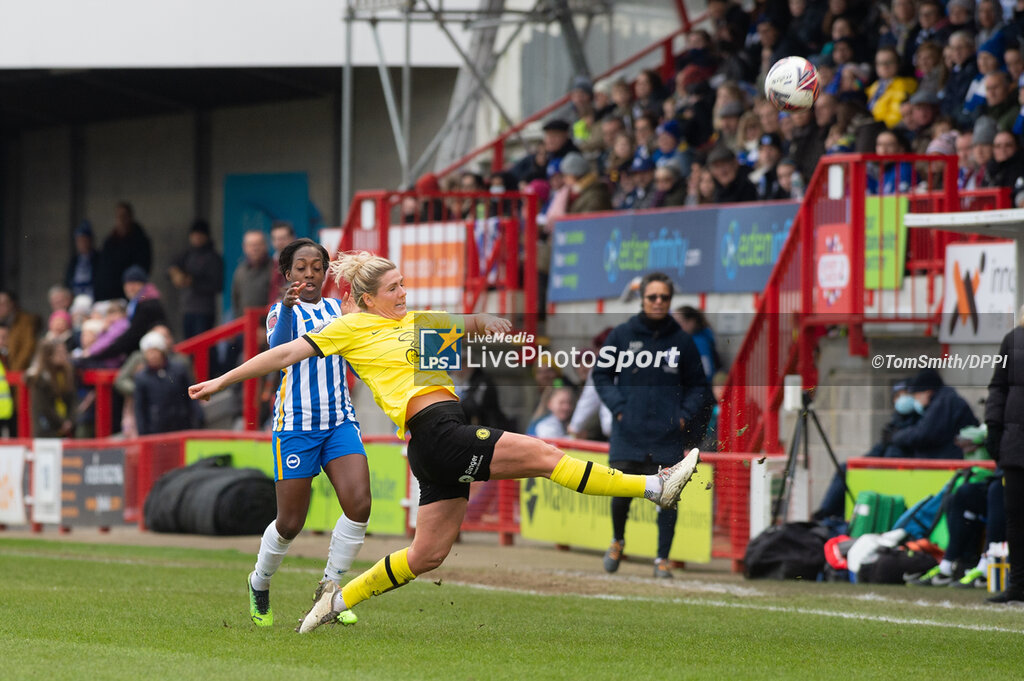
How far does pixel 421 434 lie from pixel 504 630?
1520 millimetres

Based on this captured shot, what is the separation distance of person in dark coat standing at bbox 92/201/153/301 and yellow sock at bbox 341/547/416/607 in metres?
18.3

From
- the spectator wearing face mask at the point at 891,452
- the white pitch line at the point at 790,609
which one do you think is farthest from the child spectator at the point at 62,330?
the spectator wearing face mask at the point at 891,452

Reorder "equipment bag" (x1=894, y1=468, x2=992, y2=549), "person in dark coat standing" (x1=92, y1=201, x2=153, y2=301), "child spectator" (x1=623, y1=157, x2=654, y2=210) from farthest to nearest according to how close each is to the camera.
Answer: "person in dark coat standing" (x1=92, y1=201, x2=153, y2=301) → "child spectator" (x1=623, y1=157, x2=654, y2=210) → "equipment bag" (x1=894, y1=468, x2=992, y2=549)

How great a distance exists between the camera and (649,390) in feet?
40.7

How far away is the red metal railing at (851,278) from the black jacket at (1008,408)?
2795 millimetres

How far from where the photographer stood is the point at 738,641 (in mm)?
8664

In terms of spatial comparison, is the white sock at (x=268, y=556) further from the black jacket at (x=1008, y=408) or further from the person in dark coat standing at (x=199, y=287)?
the person in dark coat standing at (x=199, y=287)

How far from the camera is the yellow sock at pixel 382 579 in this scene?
8289 millimetres

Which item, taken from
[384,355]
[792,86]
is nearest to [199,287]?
[792,86]

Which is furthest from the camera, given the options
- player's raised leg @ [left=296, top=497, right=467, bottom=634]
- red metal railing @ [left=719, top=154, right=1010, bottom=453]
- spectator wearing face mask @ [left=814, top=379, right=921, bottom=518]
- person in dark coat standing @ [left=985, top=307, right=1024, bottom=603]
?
red metal railing @ [left=719, top=154, right=1010, bottom=453]

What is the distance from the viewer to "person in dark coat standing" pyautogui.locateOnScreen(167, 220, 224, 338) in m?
22.7

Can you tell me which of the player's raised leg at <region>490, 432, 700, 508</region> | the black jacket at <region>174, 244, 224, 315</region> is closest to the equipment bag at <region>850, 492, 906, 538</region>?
the player's raised leg at <region>490, 432, 700, 508</region>

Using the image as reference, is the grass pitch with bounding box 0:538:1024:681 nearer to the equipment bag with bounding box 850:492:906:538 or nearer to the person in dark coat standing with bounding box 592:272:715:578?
the person in dark coat standing with bounding box 592:272:715:578

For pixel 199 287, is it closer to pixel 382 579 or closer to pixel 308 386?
pixel 308 386
